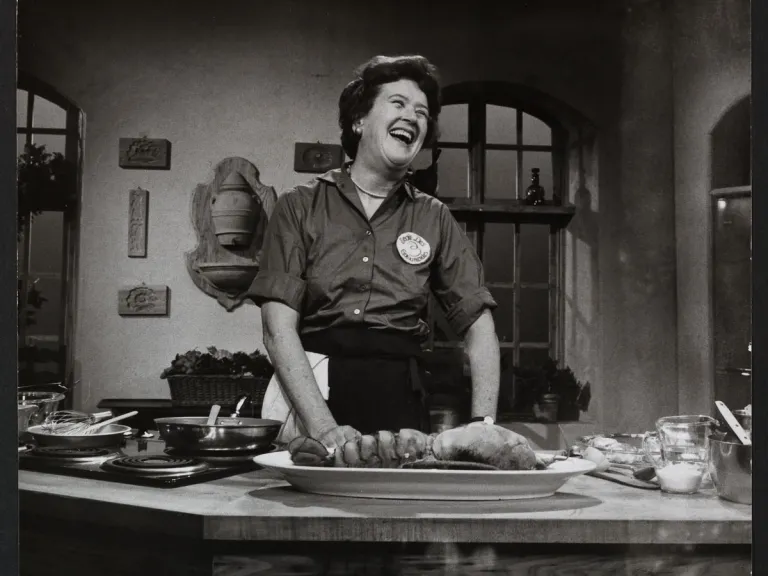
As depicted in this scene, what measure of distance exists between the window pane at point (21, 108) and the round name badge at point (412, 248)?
0.99m

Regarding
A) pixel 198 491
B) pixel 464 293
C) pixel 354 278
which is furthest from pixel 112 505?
pixel 464 293

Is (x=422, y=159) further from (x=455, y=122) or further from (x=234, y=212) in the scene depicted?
(x=234, y=212)

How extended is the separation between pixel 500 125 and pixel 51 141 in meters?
2.29

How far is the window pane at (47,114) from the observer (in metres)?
1.16

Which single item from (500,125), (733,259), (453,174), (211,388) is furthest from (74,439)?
(453,174)

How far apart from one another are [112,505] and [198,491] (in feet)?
0.38

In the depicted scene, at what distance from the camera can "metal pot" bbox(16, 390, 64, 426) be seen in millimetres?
1291

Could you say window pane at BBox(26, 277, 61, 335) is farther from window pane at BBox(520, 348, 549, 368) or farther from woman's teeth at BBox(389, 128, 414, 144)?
window pane at BBox(520, 348, 549, 368)

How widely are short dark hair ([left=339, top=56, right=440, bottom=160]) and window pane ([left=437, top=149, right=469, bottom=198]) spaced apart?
5.72ft

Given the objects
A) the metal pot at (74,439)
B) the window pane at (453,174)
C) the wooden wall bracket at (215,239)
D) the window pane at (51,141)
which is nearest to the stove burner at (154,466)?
the metal pot at (74,439)

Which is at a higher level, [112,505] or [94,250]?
[94,250]

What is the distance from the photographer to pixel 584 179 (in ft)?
8.79

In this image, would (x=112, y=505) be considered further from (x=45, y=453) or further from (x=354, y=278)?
(x=354, y=278)

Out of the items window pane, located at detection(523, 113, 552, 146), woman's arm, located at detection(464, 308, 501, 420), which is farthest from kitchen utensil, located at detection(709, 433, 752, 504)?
window pane, located at detection(523, 113, 552, 146)
